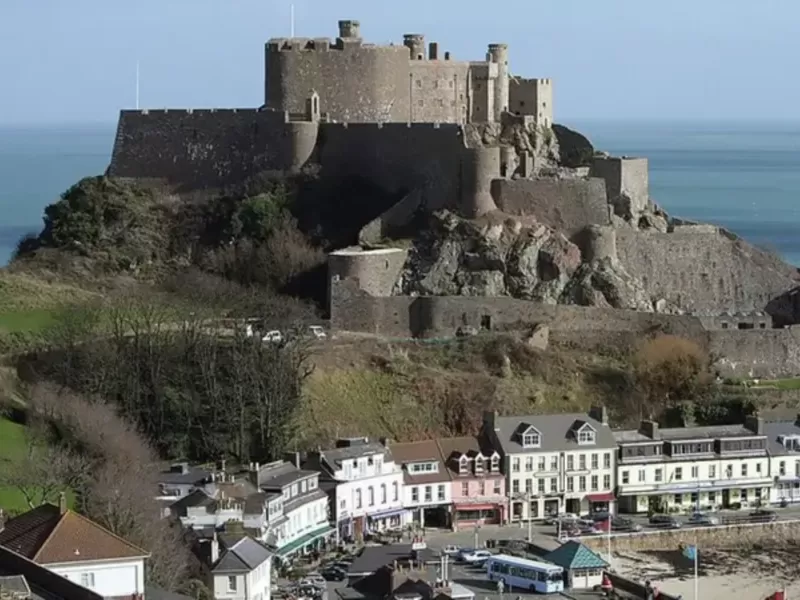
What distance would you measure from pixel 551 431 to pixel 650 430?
2.68m

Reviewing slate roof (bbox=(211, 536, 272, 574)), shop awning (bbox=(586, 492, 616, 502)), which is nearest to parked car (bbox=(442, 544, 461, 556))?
shop awning (bbox=(586, 492, 616, 502))

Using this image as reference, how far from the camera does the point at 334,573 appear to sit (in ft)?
129

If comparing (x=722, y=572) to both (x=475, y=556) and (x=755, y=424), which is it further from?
(x=755, y=424)

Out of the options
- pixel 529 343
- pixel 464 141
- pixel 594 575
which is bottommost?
pixel 594 575

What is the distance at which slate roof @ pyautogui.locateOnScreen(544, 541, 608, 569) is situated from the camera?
3969 centimetres

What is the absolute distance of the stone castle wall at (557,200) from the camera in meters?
52.2

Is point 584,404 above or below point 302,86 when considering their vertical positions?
below

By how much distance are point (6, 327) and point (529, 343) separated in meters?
13.4

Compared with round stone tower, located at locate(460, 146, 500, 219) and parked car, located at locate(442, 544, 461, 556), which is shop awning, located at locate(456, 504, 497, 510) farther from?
round stone tower, located at locate(460, 146, 500, 219)

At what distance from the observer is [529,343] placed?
50.4 meters

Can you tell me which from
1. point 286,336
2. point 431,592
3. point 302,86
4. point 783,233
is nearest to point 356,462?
point 286,336

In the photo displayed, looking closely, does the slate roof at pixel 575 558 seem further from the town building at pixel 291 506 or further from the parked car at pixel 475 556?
the town building at pixel 291 506

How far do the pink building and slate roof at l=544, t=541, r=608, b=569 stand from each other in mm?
5381

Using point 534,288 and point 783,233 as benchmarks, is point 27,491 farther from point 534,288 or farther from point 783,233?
point 783,233
